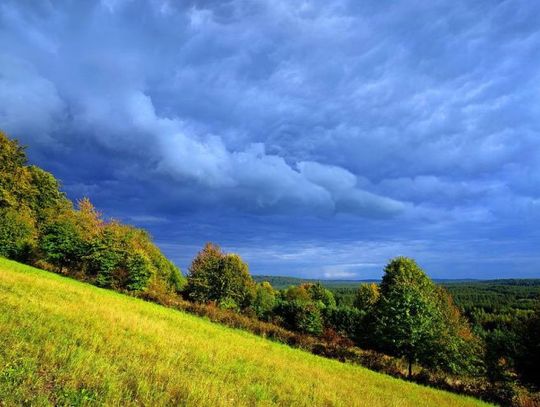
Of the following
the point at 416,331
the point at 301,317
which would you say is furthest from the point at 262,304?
the point at 416,331

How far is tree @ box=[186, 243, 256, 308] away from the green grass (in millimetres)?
43164

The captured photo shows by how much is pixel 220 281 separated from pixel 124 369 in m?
53.2

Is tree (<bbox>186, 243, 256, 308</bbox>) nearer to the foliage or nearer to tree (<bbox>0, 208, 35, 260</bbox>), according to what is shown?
the foliage

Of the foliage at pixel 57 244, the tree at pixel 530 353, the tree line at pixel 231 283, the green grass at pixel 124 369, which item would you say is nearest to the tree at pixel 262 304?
the tree line at pixel 231 283

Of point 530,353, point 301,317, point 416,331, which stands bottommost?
point 301,317

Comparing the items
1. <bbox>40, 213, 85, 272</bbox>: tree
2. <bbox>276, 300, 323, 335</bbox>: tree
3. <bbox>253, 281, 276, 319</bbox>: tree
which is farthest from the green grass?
<bbox>253, 281, 276, 319</bbox>: tree

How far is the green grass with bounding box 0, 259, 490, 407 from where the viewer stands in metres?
7.52

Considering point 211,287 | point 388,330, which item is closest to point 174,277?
point 211,287

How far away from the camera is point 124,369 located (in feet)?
32.5

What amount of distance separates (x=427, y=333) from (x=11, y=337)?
89.4 ft

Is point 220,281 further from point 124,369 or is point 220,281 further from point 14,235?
point 124,369

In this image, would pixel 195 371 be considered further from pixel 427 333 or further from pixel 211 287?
pixel 211 287

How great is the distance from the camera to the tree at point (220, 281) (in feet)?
202

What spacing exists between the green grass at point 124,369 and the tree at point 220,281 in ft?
142
